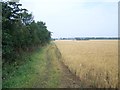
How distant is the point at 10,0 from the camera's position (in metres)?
22.0

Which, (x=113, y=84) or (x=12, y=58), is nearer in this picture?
(x=113, y=84)

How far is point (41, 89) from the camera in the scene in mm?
12180

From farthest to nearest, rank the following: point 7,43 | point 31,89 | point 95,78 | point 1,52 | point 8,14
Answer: point 8,14 → point 7,43 → point 1,52 → point 95,78 → point 31,89

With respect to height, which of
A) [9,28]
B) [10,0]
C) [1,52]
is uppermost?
[10,0]

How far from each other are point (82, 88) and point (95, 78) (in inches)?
91.9

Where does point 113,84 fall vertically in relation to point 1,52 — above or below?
below

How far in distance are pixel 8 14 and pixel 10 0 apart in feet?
4.90

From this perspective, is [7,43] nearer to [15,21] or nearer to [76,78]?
[15,21]

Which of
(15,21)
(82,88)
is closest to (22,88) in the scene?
(82,88)

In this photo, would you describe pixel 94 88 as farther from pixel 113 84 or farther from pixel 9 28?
pixel 9 28

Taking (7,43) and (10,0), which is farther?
(10,0)

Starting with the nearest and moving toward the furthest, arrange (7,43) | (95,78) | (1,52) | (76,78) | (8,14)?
(95,78) < (76,78) < (1,52) < (7,43) < (8,14)

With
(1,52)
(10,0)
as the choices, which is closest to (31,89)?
(1,52)

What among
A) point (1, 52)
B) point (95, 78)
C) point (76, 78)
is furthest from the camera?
point (1, 52)
